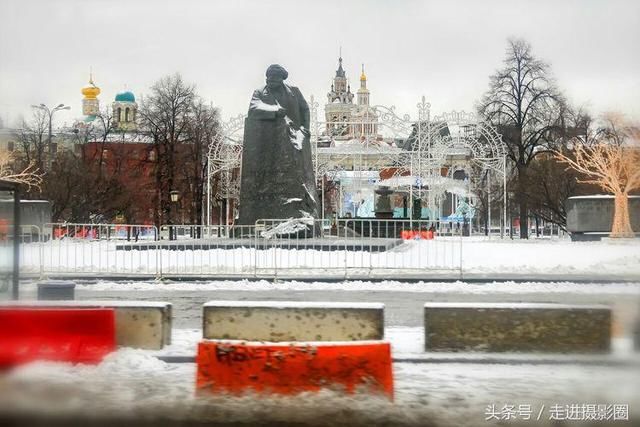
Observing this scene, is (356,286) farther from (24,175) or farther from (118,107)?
(118,107)

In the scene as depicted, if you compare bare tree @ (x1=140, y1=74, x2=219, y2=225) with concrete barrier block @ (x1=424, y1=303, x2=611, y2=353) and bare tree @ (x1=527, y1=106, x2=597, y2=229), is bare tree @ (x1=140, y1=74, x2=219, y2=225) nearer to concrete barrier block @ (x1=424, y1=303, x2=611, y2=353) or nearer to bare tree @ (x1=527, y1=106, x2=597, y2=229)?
bare tree @ (x1=527, y1=106, x2=597, y2=229)

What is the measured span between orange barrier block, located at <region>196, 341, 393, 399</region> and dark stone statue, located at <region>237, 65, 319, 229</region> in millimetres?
15646

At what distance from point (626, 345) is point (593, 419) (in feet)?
9.15

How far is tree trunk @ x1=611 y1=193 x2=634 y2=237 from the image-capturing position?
1200 inches

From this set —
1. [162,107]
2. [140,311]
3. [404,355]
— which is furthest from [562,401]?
[162,107]

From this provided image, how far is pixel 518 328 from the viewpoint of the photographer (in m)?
7.93

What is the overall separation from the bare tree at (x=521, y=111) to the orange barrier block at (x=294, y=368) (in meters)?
39.5

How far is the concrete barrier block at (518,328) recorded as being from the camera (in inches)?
306

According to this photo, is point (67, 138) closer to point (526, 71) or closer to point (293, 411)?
point (526, 71)

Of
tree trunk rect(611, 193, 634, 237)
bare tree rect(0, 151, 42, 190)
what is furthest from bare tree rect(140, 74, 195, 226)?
tree trunk rect(611, 193, 634, 237)

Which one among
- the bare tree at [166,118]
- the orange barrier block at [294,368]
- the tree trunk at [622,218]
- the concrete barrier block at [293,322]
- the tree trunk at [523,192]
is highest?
the bare tree at [166,118]

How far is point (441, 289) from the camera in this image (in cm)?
1568

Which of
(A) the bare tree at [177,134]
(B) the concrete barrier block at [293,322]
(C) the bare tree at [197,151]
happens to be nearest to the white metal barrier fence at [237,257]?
(B) the concrete barrier block at [293,322]

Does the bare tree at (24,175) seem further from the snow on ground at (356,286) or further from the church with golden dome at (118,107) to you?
the church with golden dome at (118,107)
